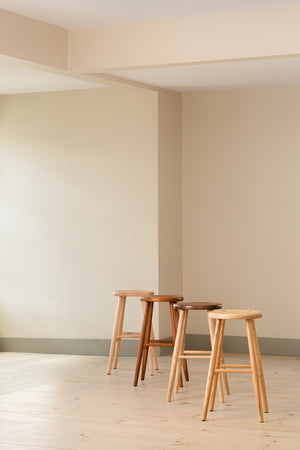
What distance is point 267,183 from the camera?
24.6 ft

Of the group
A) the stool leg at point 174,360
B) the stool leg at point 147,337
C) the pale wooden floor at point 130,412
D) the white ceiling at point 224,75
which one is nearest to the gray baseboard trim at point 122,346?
the pale wooden floor at point 130,412

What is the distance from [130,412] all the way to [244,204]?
10.6 ft

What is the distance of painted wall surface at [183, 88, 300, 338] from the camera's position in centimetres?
742

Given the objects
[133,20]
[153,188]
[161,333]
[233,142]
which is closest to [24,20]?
[133,20]

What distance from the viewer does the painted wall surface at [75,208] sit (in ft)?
24.2

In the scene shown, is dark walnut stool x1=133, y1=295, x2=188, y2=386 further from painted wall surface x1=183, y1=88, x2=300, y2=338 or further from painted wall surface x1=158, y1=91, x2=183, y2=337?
painted wall surface x1=183, y1=88, x2=300, y2=338

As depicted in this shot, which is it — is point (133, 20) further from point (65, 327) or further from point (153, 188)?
point (65, 327)

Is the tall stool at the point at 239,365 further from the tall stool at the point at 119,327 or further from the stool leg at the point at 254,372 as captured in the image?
the tall stool at the point at 119,327

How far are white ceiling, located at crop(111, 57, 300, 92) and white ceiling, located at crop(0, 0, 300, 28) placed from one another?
34.4 inches

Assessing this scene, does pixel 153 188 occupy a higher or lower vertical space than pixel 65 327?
higher

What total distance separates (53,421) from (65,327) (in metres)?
2.96

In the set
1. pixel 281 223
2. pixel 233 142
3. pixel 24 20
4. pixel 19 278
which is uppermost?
pixel 24 20

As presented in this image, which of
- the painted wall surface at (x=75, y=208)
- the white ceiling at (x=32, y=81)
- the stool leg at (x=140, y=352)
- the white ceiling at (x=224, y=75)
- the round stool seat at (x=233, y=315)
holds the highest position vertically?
the white ceiling at (x=32, y=81)

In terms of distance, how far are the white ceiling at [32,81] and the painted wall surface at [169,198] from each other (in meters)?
0.77
